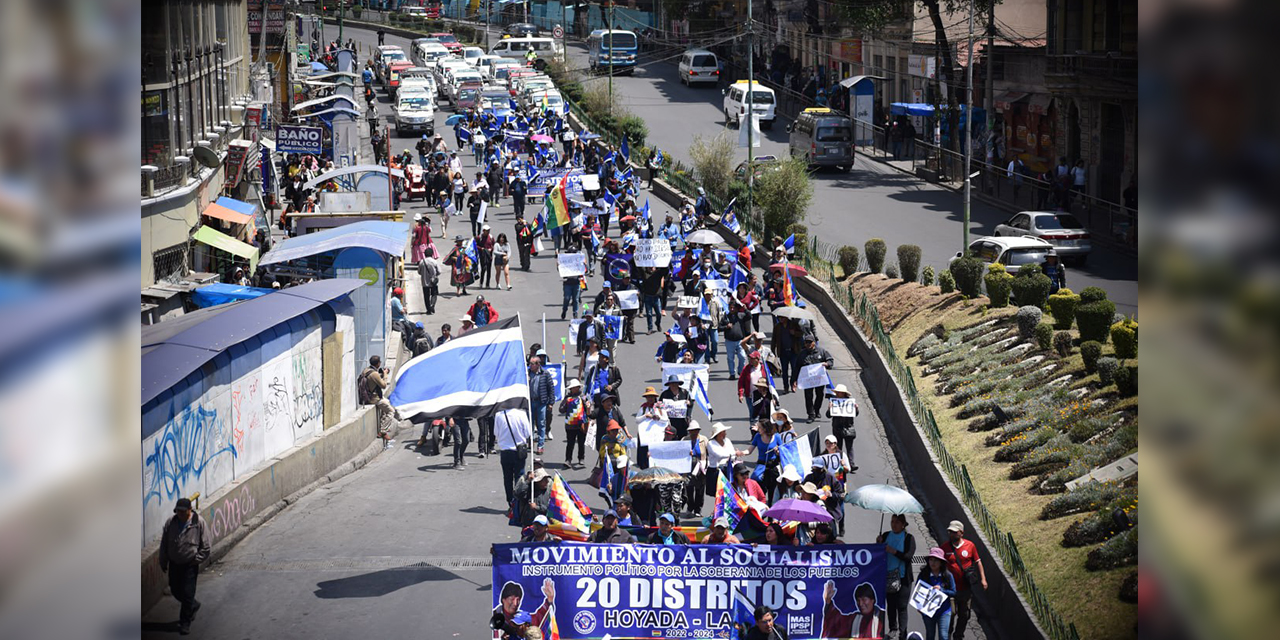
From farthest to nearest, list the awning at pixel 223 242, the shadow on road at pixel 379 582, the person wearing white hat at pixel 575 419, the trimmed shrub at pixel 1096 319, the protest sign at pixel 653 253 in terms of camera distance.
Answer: the awning at pixel 223 242
the protest sign at pixel 653 253
the trimmed shrub at pixel 1096 319
the person wearing white hat at pixel 575 419
the shadow on road at pixel 379 582

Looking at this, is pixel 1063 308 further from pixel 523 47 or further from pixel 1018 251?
pixel 523 47

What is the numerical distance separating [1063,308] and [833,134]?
27.6m

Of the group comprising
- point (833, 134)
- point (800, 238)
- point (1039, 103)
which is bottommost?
point (800, 238)

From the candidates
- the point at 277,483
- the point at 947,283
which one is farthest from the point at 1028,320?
the point at 277,483

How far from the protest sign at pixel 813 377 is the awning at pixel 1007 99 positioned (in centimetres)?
3125

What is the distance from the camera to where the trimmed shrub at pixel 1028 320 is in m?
A: 22.6

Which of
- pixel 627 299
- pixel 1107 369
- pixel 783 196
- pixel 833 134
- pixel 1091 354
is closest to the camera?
pixel 1107 369

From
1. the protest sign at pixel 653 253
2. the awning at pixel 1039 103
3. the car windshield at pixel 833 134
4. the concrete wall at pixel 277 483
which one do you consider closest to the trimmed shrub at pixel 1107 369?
the protest sign at pixel 653 253

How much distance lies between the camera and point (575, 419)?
62.9 feet

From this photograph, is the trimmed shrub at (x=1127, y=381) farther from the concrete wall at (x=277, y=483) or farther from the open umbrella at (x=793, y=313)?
the concrete wall at (x=277, y=483)
